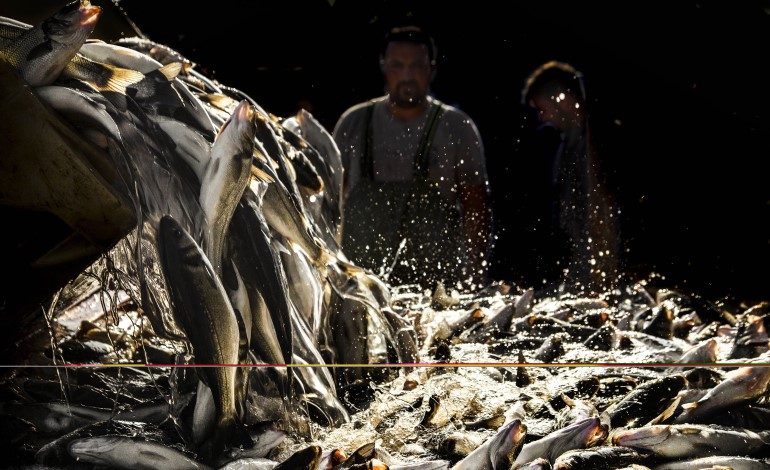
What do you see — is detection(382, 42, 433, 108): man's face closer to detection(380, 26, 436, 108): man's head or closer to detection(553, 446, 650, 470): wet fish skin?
detection(380, 26, 436, 108): man's head

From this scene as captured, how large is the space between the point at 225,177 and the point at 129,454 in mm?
498

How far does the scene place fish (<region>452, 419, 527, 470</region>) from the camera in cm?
116

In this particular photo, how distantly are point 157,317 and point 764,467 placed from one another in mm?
1068

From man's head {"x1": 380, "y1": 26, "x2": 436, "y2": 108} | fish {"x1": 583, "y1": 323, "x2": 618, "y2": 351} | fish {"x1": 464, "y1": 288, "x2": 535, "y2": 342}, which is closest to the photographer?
man's head {"x1": 380, "y1": 26, "x2": 436, "y2": 108}

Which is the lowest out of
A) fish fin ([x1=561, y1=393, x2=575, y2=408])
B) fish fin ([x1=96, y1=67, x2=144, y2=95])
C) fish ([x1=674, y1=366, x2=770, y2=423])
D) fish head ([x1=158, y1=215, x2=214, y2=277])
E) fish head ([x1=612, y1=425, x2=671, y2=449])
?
fish fin ([x1=561, y1=393, x2=575, y2=408])

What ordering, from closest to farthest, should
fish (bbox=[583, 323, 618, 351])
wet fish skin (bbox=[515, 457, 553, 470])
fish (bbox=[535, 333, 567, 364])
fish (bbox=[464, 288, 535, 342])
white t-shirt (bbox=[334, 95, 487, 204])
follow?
wet fish skin (bbox=[515, 457, 553, 470]), white t-shirt (bbox=[334, 95, 487, 204]), fish (bbox=[535, 333, 567, 364]), fish (bbox=[583, 323, 618, 351]), fish (bbox=[464, 288, 535, 342])

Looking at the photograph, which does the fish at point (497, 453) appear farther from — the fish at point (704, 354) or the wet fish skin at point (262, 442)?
the fish at point (704, 354)

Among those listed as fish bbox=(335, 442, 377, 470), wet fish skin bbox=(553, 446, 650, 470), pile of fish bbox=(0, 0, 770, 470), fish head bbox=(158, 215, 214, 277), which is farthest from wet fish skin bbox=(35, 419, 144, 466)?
wet fish skin bbox=(553, 446, 650, 470)

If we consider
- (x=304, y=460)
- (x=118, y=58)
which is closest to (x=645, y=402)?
(x=304, y=460)

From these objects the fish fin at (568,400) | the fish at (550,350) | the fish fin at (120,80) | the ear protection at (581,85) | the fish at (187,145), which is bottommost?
the fish at (550,350)

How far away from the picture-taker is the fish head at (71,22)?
1144 millimetres

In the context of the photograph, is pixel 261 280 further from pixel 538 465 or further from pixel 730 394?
pixel 730 394

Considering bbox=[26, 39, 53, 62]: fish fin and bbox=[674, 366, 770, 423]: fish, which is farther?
bbox=[674, 366, 770, 423]: fish

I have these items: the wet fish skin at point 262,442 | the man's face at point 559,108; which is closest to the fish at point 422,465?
the wet fish skin at point 262,442
